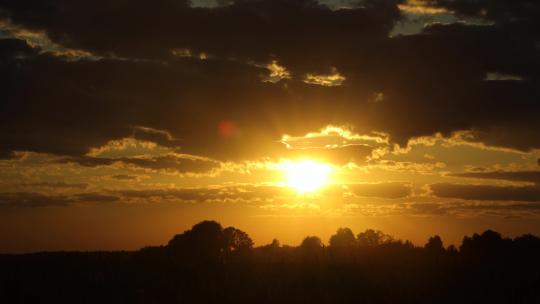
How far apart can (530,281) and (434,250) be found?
3528cm

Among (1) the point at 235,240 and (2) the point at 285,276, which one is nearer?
(2) the point at 285,276

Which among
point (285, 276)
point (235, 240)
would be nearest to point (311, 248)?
point (235, 240)

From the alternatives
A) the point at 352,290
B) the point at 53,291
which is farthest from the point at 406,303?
the point at 53,291

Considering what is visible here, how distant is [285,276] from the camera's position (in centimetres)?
12294

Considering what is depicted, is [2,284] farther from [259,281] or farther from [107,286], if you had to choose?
[259,281]

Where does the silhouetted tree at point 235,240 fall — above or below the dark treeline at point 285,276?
above

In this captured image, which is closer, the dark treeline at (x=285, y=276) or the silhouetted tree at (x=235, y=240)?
the dark treeline at (x=285, y=276)

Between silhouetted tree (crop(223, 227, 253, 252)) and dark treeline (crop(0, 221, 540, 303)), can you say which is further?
silhouetted tree (crop(223, 227, 253, 252))

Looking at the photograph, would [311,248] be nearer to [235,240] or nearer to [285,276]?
[235,240]

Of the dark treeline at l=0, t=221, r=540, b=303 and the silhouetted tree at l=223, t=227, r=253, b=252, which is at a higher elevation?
the silhouetted tree at l=223, t=227, r=253, b=252

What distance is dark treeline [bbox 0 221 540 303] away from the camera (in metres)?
108

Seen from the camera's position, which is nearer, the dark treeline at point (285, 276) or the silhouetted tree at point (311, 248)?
the dark treeline at point (285, 276)

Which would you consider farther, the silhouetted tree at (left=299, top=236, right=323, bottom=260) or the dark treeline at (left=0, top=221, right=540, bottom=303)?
the silhouetted tree at (left=299, top=236, right=323, bottom=260)

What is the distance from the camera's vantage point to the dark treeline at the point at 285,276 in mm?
108188
